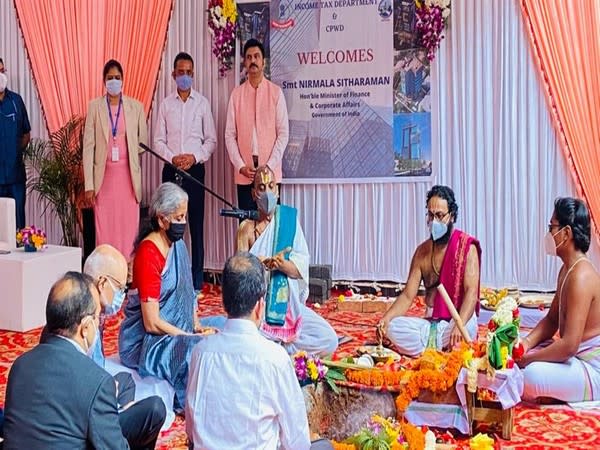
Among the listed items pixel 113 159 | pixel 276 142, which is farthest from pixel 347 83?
pixel 113 159

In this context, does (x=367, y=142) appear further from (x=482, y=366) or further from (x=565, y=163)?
(x=482, y=366)

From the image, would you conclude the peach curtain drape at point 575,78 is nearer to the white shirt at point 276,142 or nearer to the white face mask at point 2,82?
the white shirt at point 276,142

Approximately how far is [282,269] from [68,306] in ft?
8.30

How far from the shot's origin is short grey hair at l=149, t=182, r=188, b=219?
13.6 feet

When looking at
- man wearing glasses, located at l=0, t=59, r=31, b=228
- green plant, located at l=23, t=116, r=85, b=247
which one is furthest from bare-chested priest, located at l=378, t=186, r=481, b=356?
man wearing glasses, located at l=0, t=59, r=31, b=228

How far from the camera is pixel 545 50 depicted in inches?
269

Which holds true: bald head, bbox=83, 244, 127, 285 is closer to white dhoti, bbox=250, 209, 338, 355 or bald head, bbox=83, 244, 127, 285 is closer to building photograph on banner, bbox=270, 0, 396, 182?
white dhoti, bbox=250, 209, 338, 355

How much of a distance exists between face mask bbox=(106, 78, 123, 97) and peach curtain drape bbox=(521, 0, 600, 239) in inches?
142

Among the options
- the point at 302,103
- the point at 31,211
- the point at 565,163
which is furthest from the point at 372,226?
the point at 31,211

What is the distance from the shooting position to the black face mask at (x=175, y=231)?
416 centimetres

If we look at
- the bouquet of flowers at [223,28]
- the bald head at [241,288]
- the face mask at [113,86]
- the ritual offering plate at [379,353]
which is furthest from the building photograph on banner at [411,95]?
the bald head at [241,288]

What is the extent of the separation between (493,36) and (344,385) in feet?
13.9

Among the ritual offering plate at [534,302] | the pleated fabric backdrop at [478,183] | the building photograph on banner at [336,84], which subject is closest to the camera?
the ritual offering plate at [534,302]

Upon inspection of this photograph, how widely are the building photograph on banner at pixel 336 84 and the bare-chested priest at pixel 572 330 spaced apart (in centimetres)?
325
